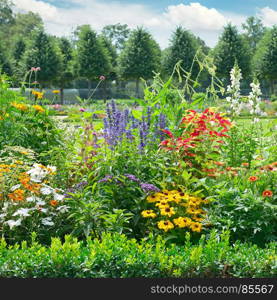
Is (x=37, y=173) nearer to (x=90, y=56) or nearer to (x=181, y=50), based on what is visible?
(x=181, y=50)

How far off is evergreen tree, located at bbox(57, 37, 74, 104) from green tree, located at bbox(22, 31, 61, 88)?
0.70 metres

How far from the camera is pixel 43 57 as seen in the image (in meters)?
27.3

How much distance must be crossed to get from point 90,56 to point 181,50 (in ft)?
18.0

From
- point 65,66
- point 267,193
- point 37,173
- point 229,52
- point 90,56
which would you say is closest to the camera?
point 267,193

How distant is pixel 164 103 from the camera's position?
17.3ft

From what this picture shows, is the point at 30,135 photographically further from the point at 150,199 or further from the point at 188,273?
the point at 188,273

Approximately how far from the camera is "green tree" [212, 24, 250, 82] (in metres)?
27.9

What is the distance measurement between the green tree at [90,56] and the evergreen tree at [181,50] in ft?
12.3

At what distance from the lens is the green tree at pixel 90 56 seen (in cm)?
2869

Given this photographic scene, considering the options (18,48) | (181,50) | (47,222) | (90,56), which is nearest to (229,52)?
(181,50)

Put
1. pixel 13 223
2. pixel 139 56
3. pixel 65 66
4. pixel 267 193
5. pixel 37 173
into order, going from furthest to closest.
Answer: pixel 65 66, pixel 139 56, pixel 37 173, pixel 267 193, pixel 13 223

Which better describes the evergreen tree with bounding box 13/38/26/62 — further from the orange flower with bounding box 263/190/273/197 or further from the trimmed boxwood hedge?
the trimmed boxwood hedge

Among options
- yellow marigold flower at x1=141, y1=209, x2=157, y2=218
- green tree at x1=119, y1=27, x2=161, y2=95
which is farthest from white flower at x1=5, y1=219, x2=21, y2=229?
green tree at x1=119, y1=27, x2=161, y2=95
